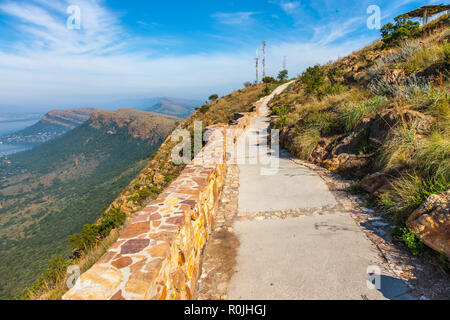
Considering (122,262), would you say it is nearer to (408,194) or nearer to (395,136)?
(408,194)

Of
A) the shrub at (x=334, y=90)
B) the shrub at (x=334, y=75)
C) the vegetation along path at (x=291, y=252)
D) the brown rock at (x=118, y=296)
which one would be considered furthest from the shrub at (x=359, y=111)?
the shrub at (x=334, y=75)

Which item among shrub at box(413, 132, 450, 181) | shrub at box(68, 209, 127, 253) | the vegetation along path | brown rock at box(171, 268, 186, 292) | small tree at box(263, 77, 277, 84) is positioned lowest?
shrub at box(68, 209, 127, 253)

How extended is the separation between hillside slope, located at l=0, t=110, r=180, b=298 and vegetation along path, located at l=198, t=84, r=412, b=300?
30.3 meters

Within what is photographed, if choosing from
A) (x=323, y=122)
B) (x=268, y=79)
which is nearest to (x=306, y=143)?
(x=323, y=122)

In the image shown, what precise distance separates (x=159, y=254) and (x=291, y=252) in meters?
1.76

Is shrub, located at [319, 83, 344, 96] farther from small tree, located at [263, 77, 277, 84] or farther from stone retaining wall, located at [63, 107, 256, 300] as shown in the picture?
small tree, located at [263, 77, 277, 84]

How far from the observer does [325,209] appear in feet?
12.0

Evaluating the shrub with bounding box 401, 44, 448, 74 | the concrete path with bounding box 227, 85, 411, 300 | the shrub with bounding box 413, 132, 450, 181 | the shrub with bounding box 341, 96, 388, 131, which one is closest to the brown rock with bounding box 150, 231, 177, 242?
the concrete path with bounding box 227, 85, 411, 300

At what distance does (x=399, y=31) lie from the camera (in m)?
12.1

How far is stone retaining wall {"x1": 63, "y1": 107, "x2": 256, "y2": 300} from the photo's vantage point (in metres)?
1.41

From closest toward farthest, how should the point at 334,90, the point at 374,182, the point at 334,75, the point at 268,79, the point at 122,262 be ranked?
the point at 122,262
the point at 374,182
the point at 334,90
the point at 334,75
the point at 268,79

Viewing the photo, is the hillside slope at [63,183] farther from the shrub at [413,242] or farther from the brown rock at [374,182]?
the shrub at [413,242]

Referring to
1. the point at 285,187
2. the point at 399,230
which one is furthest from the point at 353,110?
the point at 399,230
